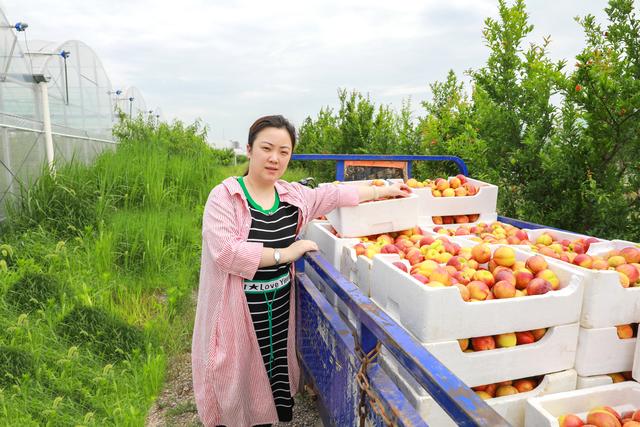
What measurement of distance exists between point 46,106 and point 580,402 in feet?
26.4

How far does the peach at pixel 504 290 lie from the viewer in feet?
Answer: 5.86

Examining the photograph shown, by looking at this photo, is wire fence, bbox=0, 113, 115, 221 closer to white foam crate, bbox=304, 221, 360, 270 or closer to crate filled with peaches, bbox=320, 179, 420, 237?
white foam crate, bbox=304, 221, 360, 270

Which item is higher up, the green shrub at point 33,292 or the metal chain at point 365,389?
the metal chain at point 365,389

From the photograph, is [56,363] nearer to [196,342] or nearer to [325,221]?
[196,342]

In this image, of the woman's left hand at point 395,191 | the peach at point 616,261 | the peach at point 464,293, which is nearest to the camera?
the peach at point 464,293

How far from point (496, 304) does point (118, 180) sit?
6.49m

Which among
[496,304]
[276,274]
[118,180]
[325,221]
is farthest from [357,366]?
[118,180]

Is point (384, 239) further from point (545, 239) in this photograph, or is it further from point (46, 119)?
point (46, 119)

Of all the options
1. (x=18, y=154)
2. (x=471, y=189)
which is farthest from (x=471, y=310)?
(x=18, y=154)

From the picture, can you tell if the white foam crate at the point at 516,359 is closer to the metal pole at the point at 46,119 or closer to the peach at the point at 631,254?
the peach at the point at 631,254

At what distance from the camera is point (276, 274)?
2324 millimetres

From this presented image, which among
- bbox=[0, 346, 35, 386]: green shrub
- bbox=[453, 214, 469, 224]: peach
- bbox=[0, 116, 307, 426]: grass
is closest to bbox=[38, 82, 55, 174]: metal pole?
bbox=[0, 116, 307, 426]: grass

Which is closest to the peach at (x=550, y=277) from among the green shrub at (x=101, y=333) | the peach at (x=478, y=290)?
the peach at (x=478, y=290)

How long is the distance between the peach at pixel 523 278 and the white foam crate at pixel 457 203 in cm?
120
